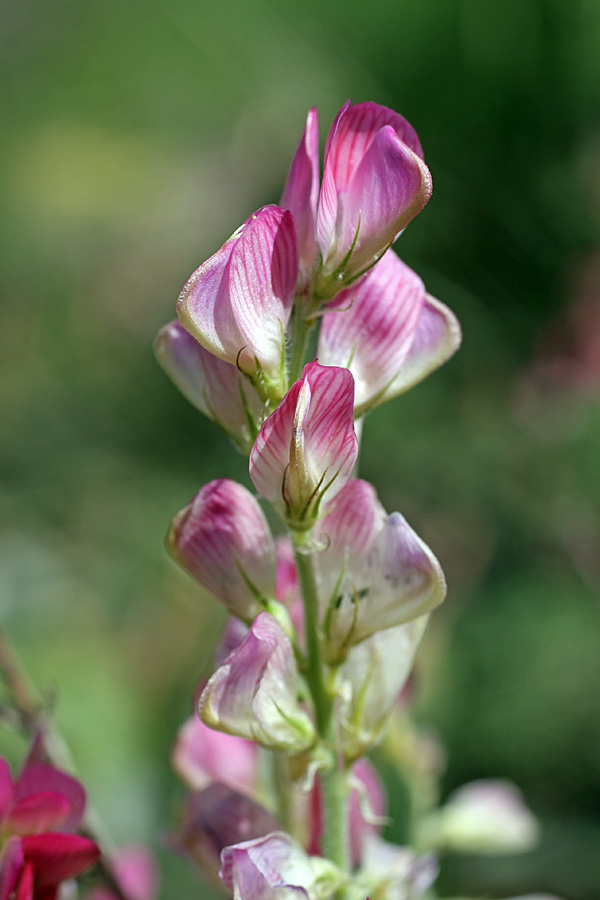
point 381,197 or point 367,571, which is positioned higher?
point 381,197

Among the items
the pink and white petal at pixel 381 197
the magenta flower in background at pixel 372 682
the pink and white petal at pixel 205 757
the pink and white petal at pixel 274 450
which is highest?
the pink and white petal at pixel 381 197

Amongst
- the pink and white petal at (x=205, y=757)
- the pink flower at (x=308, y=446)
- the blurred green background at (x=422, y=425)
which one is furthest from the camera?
the blurred green background at (x=422, y=425)

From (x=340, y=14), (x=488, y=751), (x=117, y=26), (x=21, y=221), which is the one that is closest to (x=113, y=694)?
(x=488, y=751)

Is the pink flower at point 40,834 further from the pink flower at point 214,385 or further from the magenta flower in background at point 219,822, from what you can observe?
the pink flower at point 214,385

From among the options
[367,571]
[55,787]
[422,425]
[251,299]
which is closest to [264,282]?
[251,299]

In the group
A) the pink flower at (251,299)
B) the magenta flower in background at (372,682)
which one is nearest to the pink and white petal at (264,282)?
the pink flower at (251,299)

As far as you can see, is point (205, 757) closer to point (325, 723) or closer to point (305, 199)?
point (325, 723)
